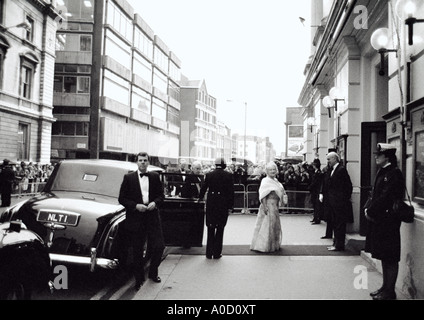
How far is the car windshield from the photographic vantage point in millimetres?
6801

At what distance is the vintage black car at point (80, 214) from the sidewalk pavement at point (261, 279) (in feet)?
2.30

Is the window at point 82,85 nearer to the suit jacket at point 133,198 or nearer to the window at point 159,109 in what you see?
the window at point 159,109

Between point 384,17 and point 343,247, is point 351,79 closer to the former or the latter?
point 384,17

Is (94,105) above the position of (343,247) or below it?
above

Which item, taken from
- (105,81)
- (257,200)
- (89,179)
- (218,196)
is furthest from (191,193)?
(105,81)

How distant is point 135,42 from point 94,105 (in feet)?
145

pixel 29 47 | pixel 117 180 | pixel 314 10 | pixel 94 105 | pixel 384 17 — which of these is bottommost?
pixel 117 180

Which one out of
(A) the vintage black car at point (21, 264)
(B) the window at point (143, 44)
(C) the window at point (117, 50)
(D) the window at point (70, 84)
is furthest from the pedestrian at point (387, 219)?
(B) the window at point (143, 44)

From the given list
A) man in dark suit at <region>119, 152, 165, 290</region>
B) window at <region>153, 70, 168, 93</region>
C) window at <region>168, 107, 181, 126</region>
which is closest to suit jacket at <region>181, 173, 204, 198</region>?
man in dark suit at <region>119, 152, 165, 290</region>

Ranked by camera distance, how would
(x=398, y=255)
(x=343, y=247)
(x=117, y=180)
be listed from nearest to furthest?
1. (x=398, y=255)
2. (x=117, y=180)
3. (x=343, y=247)

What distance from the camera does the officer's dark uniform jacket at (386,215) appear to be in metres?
4.95

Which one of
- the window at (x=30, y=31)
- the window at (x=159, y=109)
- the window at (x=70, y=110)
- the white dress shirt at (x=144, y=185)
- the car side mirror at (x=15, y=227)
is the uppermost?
the window at (x=30, y=31)

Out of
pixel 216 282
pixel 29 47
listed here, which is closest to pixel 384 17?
pixel 216 282

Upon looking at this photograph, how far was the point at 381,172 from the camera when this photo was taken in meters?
5.21
